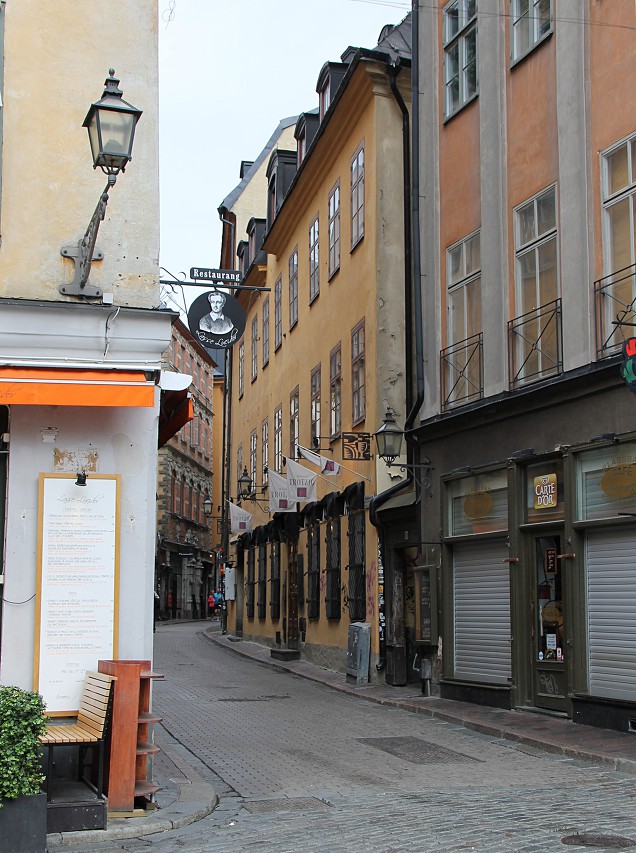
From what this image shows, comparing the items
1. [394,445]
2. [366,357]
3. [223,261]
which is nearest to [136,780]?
[394,445]

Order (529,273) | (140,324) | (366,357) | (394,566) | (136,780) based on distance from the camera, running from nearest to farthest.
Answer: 1. (136,780)
2. (140,324)
3. (529,273)
4. (394,566)
5. (366,357)

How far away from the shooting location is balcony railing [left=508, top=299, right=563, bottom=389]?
14.2 m

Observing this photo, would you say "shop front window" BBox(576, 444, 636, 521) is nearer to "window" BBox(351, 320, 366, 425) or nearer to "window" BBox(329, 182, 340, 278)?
"window" BBox(351, 320, 366, 425)

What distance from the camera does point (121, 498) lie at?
30.8ft

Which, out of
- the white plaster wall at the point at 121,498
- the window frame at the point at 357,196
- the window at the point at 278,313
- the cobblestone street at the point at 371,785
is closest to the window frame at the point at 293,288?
the window at the point at 278,313

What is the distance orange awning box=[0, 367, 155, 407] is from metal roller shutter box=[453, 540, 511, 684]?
7825mm

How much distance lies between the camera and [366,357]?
21188 mm

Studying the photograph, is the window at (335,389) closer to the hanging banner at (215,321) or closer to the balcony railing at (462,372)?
the balcony railing at (462,372)

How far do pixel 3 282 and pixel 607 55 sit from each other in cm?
786

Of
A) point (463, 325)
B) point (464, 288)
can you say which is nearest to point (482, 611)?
point (463, 325)

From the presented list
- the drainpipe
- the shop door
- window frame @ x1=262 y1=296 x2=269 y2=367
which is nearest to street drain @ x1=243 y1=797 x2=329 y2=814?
the shop door

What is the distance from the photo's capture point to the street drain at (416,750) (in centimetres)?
1152

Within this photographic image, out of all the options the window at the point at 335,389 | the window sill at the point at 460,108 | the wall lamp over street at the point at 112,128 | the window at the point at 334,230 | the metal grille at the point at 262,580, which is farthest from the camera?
the metal grille at the point at 262,580

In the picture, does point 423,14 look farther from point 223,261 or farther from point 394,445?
point 223,261
